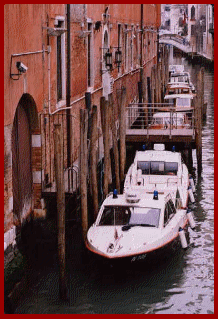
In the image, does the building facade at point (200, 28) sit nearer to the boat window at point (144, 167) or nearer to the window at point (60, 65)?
the boat window at point (144, 167)

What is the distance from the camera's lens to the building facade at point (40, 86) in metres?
9.37

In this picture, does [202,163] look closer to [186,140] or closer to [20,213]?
[186,140]

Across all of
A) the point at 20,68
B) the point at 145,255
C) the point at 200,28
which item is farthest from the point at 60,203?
the point at 200,28

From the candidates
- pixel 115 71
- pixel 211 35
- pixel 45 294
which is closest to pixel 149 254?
pixel 45 294

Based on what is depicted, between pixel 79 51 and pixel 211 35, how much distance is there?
45085 millimetres

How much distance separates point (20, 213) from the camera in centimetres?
1045

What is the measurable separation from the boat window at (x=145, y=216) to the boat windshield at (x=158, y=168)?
362 centimetres

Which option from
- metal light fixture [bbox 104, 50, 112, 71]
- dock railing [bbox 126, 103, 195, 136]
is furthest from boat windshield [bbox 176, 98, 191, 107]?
metal light fixture [bbox 104, 50, 112, 71]

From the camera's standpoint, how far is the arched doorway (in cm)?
1018

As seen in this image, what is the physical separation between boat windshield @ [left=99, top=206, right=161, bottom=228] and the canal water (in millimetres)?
646

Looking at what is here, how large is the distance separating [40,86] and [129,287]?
371 centimetres

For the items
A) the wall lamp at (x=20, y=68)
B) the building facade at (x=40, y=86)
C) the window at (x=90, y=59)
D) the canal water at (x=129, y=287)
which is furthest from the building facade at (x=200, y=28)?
the wall lamp at (x=20, y=68)

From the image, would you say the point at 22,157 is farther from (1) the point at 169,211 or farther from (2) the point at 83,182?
(1) the point at 169,211

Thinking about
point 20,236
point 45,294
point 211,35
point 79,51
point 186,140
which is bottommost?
point 45,294
